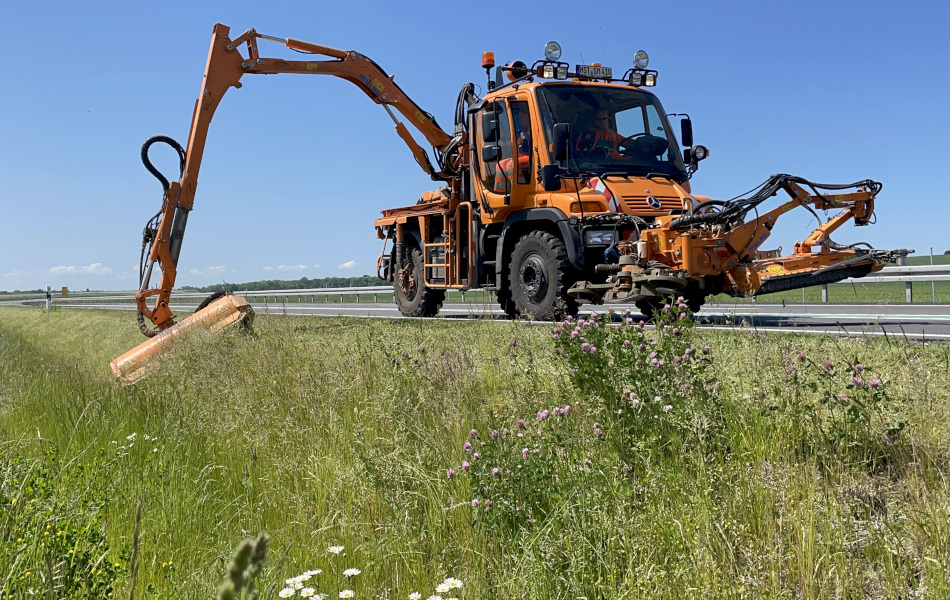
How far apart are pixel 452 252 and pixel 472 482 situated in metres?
8.86

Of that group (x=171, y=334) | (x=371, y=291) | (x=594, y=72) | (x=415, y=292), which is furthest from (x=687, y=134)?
(x=371, y=291)

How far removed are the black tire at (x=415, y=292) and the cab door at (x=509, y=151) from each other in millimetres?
3249

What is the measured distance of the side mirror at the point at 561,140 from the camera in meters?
9.18

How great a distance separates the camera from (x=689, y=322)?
3.90 metres

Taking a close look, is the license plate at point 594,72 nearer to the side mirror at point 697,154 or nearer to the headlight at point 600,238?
the side mirror at point 697,154

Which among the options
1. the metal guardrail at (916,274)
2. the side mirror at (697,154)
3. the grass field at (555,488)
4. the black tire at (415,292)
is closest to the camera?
the grass field at (555,488)

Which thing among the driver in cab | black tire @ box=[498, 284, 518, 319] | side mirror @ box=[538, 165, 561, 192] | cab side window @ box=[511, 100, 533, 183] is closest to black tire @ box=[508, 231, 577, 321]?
black tire @ box=[498, 284, 518, 319]

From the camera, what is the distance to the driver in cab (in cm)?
976

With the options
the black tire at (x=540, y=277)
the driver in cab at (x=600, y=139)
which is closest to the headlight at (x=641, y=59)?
the driver in cab at (x=600, y=139)

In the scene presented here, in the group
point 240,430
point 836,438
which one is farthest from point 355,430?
point 836,438

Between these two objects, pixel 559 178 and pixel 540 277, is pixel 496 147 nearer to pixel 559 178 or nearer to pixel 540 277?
pixel 559 178

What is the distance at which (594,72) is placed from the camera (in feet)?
35.0

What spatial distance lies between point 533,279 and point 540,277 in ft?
0.83

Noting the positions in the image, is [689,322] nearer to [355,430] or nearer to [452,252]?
[355,430]
